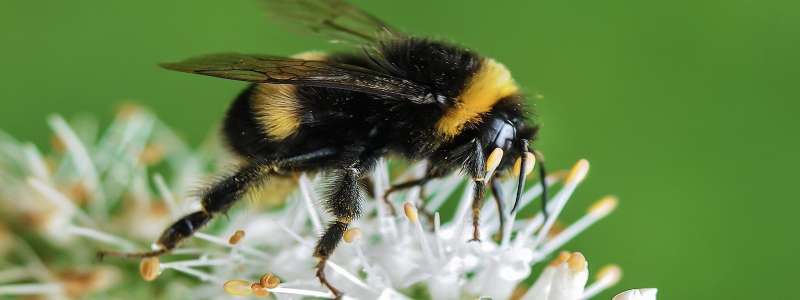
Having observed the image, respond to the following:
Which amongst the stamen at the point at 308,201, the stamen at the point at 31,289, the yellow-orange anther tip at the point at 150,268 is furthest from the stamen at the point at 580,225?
the stamen at the point at 31,289

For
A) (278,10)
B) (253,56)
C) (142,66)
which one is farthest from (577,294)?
(142,66)

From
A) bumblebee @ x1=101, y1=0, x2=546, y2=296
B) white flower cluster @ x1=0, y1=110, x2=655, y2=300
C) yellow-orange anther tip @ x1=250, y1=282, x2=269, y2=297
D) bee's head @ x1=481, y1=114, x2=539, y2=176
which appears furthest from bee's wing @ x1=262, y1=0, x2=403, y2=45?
yellow-orange anther tip @ x1=250, y1=282, x2=269, y2=297

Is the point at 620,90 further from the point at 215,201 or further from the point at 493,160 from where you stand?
the point at 215,201

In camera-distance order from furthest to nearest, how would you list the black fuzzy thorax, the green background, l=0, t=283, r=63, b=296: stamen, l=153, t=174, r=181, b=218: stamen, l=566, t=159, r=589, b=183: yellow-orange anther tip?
the green background < l=153, t=174, r=181, b=218: stamen < l=0, t=283, r=63, b=296: stamen < l=566, t=159, r=589, b=183: yellow-orange anther tip < the black fuzzy thorax

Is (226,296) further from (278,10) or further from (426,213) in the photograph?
(278,10)

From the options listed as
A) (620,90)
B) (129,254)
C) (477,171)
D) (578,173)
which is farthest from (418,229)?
(620,90)

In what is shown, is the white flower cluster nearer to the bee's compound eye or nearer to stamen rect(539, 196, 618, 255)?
stamen rect(539, 196, 618, 255)

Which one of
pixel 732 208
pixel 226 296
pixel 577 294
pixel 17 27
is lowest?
pixel 577 294

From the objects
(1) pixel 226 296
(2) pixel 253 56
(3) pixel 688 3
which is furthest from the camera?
(3) pixel 688 3
